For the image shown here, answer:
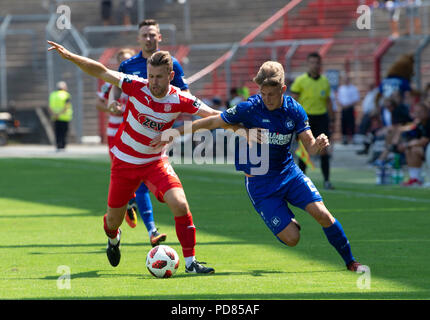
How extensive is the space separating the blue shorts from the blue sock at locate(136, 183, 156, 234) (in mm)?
1935

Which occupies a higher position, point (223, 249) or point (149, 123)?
point (149, 123)

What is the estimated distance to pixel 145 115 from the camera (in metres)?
9.18

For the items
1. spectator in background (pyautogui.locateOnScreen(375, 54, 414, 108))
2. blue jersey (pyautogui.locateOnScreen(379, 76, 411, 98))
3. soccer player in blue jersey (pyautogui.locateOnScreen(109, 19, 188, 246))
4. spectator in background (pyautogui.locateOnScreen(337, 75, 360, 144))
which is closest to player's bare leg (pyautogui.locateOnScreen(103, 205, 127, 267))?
soccer player in blue jersey (pyautogui.locateOnScreen(109, 19, 188, 246))

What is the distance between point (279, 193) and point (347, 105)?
1948 cm

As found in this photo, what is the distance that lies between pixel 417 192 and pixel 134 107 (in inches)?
335

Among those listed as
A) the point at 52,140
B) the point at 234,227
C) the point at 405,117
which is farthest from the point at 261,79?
the point at 52,140

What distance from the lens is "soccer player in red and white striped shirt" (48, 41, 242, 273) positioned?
890 centimetres

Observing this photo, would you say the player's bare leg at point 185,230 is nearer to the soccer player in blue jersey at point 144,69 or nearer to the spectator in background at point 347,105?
the soccer player in blue jersey at point 144,69

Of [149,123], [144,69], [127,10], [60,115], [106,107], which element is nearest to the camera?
[149,123]

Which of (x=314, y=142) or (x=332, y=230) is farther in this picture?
(x=332, y=230)

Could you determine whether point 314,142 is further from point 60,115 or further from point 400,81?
point 60,115

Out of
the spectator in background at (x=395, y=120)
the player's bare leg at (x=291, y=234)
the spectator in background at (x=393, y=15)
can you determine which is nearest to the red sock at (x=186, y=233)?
the player's bare leg at (x=291, y=234)

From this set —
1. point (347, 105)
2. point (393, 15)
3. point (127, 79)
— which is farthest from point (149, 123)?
point (393, 15)

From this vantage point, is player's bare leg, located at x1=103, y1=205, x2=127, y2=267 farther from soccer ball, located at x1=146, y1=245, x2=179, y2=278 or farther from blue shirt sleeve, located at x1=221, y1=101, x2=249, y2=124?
blue shirt sleeve, located at x1=221, y1=101, x2=249, y2=124
